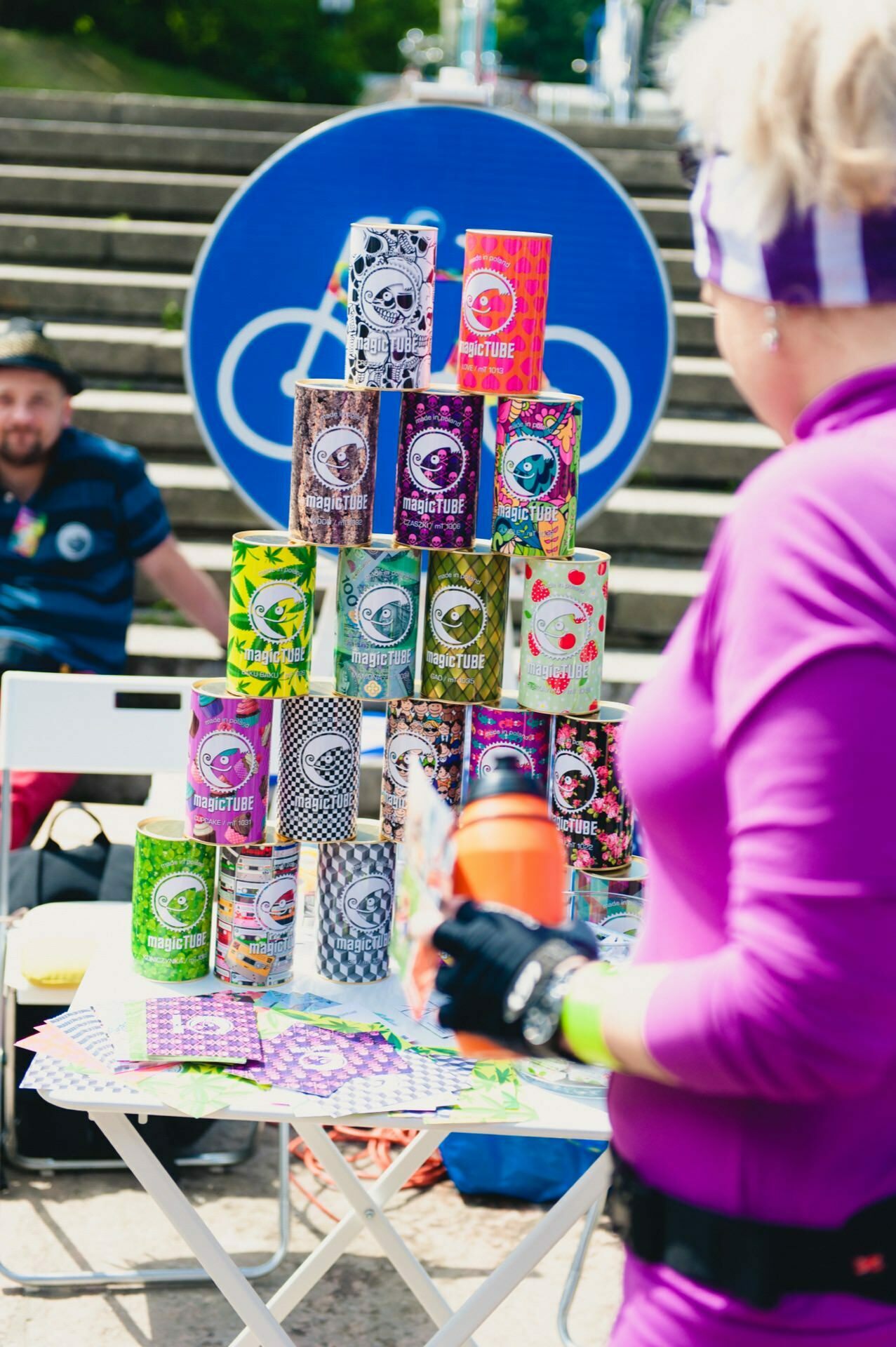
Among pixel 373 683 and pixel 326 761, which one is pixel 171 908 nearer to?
pixel 326 761

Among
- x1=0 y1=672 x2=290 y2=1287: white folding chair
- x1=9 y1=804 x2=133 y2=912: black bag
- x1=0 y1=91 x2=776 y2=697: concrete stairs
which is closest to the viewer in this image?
x1=0 y1=672 x2=290 y2=1287: white folding chair

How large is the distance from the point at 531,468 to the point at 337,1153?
3.60 ft

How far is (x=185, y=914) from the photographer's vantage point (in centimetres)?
241

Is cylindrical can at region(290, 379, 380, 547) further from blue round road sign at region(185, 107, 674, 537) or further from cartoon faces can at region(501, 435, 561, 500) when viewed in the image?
blue round road sign at region(185, 107, 674, 537)

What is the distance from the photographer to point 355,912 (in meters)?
2.45

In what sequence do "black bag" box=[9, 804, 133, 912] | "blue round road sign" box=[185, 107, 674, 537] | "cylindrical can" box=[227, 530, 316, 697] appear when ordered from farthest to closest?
"blue round road sign" box=[185, 107, 674, 537]
"black bag" box=[9, 804, 133, 912]
"cylindrical can" box=[227, 530, 316, 697]

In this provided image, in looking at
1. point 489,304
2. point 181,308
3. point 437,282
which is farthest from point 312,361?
point 181,308

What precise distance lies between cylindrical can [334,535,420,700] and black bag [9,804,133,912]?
1.03 m

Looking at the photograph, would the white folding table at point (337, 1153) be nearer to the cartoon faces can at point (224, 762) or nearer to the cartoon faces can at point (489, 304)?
the cartoon faces can at point (224, 762)

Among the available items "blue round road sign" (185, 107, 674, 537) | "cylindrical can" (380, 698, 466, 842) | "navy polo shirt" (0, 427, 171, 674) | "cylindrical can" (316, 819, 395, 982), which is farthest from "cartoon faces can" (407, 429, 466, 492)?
"navy polo shirt" (0, 427, 171, 674)

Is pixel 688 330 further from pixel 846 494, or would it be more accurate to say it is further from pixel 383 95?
pixel 383 95

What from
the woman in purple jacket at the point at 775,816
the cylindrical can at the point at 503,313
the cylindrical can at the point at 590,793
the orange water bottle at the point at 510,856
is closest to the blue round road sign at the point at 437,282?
the cylindrical can at the point at 503,313

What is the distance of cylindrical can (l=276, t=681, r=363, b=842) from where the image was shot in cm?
247

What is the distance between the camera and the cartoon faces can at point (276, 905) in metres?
2.42
